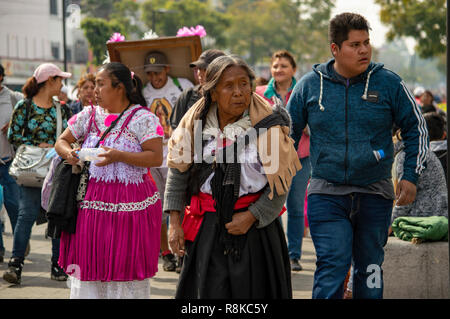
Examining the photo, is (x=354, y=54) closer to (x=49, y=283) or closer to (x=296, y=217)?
(x=296, y=217)

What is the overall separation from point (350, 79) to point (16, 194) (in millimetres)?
4807

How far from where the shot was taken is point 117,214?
4.86m

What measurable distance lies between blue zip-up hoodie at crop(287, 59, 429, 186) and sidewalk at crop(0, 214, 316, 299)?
2.09m

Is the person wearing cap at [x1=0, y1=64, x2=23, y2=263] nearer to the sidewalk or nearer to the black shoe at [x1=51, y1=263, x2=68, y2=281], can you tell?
the sidewalk

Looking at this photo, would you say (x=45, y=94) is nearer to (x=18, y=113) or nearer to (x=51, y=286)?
(x=18, y=113)

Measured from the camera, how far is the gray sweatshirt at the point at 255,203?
154 inches

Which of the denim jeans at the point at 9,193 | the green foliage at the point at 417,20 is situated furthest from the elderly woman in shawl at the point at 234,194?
the green foliage at the point at 417,20

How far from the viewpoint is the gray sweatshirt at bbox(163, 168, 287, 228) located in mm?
3916

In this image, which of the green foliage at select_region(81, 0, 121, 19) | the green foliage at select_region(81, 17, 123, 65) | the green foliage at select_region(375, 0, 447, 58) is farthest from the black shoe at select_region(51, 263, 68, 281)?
the green foliage at select_region(81, 0, 121, 19)

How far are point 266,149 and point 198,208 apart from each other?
490 millimetres

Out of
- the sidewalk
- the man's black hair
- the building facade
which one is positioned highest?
the building facade

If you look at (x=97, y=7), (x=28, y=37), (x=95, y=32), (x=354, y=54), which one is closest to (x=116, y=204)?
(x=354, y=54)

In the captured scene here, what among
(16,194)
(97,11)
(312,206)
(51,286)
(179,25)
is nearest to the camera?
(312,206)
